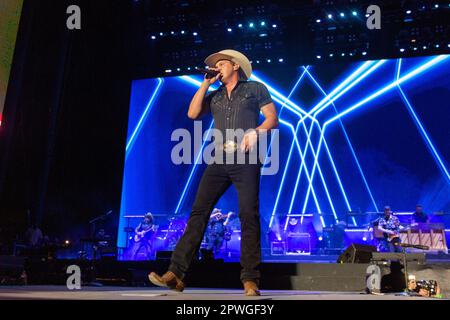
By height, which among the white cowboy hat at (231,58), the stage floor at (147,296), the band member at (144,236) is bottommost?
the stage floor at (147,296)

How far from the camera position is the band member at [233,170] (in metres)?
2.95

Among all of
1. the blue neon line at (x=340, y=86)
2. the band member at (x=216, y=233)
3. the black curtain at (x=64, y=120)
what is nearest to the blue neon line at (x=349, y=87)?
the blue neon line at (x=340, y=86)

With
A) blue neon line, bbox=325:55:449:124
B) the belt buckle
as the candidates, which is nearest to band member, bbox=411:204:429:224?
blue neon line, bbox=325:55:449:124

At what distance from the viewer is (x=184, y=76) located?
524 inches

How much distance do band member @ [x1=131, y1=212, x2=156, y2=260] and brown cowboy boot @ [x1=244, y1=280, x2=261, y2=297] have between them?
9312mm

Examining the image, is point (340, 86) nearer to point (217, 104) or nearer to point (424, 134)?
point (424, 134)

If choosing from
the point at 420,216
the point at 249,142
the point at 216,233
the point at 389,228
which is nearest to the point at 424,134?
the point at 420,216

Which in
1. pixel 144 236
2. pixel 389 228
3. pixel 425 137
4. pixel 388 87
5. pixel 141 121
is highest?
pixel 388 87

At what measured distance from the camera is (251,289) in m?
2.79

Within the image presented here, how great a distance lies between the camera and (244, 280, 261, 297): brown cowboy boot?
2.74 metres

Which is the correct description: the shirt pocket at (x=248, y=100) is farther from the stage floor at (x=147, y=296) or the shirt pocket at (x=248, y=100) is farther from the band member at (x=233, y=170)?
the stage floor at (x=147, y=296)

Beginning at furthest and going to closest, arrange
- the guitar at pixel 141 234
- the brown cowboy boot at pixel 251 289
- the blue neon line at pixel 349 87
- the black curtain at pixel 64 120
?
the blue neon line at pixel 349 87 → the guitar at pixel 141 234 → the black curtain at pixel 64 120 → the brown cowboy boot at pixel 251 289

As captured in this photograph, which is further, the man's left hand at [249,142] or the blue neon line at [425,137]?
the blue neon line at [425,137]

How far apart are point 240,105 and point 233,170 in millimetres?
515
